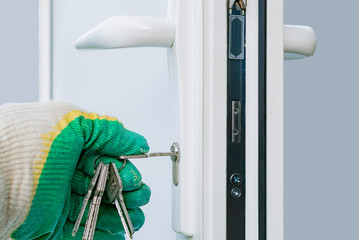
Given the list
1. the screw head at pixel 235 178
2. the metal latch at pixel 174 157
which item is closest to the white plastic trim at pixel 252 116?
the screw head at pixel 235 178

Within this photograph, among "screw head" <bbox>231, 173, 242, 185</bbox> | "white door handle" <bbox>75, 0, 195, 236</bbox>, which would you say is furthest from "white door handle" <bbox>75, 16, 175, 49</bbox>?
"screw head" <bbox>231, 173, 242, 185</bbox>

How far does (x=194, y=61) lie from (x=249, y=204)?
229mm

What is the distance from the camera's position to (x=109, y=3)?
1.21 m

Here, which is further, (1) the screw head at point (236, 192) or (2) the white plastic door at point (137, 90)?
(2) the white plastic door at point (137, 90)

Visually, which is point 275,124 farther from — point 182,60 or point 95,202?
point 95,202

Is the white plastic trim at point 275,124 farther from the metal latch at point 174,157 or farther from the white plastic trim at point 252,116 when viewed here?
the metal latch at point 174,157

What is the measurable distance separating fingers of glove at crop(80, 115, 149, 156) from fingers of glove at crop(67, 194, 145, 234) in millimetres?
104

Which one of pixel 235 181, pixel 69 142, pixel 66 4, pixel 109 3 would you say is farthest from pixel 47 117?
pixel 66 4

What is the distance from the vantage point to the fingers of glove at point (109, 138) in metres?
0.83

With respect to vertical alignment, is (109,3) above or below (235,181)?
above

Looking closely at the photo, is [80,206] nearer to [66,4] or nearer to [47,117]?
[47,117]

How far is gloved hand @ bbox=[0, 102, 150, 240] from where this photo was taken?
2.53 feet
